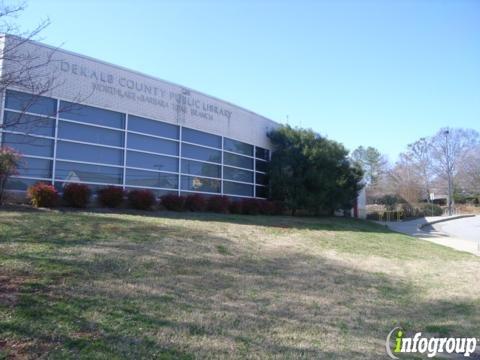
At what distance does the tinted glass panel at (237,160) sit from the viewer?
21.9 metres

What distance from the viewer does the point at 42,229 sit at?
9.55 metres

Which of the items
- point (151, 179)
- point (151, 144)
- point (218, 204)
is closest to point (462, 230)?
point (218, 204)

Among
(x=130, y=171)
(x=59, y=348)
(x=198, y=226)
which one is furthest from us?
(x=130, y=171)

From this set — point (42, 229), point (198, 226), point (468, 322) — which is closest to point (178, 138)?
point (198, 226)

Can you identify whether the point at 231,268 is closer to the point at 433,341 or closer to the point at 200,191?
the point at 433,341

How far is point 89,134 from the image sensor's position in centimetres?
1614

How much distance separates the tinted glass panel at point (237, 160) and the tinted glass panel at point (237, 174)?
309 millimetres

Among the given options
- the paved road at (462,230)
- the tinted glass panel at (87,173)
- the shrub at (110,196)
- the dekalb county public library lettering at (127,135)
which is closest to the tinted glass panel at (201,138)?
the dekalb county public library lettering at (127,135)

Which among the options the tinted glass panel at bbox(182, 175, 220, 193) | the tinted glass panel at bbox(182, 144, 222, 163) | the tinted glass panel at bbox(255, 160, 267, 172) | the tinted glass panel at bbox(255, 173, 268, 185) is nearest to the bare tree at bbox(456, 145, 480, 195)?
the tinted glass panel at bbox(255, 160, 267, 172)

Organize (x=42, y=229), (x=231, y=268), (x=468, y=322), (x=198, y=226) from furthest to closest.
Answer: (x=198, y=226) → (x=42, y=229) → (x=231, y=268) → (x=468, y=322)

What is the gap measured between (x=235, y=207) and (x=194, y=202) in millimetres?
2786

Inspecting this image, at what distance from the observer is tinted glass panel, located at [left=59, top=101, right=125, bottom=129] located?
15482mm

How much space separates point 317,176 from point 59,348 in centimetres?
1996

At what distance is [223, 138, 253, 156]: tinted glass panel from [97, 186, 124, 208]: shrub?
7689mm
